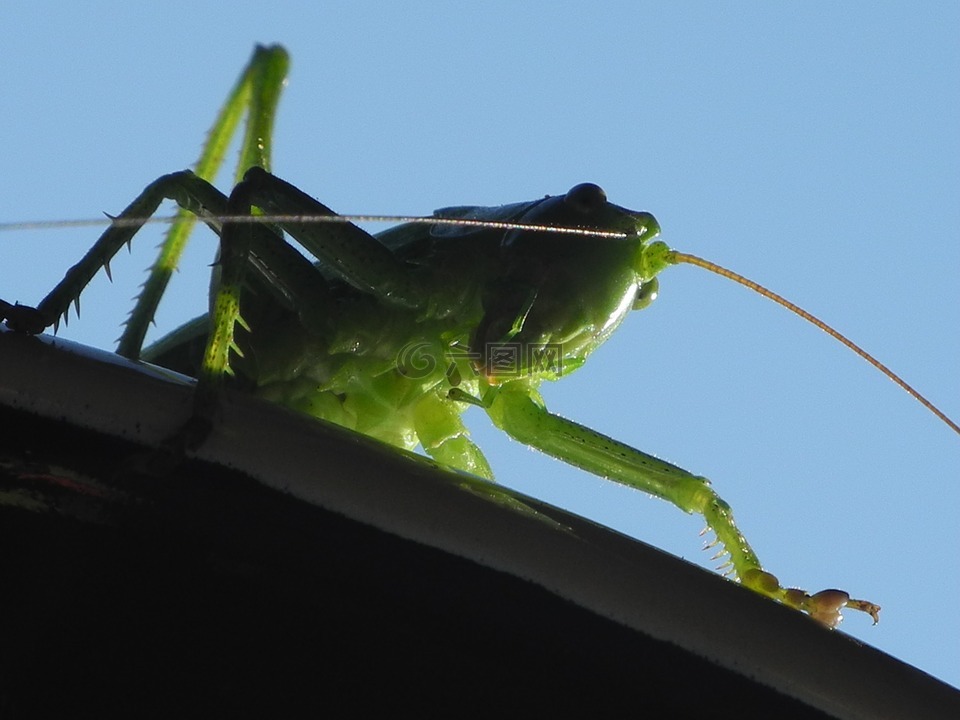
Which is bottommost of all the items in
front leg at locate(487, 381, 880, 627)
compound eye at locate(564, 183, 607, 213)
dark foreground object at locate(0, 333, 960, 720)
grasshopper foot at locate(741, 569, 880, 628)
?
dark foreground object at locate(0, 333, 960, 720)

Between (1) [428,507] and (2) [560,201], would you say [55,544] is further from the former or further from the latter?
(2) [560,201]

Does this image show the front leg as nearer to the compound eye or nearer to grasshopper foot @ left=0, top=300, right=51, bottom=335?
the compound eye

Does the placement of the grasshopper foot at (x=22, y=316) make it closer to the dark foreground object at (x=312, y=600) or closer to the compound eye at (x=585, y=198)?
the dark foreground object at (x=312, y=600)

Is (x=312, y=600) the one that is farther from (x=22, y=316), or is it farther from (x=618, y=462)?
(x=618, y=462)

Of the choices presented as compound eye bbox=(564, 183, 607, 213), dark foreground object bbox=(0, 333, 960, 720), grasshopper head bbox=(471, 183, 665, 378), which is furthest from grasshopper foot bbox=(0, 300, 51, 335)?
compound eye bbox=(564, 183, 607, 213)

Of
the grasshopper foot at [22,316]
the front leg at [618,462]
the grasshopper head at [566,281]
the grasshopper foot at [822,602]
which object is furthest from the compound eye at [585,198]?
the grasshopper foot at [22,316]

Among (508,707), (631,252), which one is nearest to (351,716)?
(508,707)
